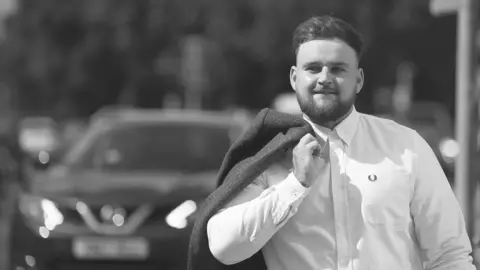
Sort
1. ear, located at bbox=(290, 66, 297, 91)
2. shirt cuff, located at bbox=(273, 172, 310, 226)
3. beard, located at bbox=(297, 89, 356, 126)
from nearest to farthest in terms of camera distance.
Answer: shirt cuff, located at bbox=(273, 172, 310, 226)
beard, located at bbox=(297, 89, 356, 126)
ear, located at bbox=(290, 66, 297, 91)

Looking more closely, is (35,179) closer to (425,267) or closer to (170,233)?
(170,233)

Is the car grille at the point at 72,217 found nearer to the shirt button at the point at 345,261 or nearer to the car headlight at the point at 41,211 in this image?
the car headlight at the point at 41,211

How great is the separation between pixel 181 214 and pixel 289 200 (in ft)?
14.4

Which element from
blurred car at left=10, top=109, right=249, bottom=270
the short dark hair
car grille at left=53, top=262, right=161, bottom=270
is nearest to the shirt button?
the short dark hair

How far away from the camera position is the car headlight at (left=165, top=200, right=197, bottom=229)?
7129 mm

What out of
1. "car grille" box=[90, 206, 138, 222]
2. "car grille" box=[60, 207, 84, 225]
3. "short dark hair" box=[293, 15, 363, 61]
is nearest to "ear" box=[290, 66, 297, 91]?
"short dark hair" box=[293, 15, 363, 61]

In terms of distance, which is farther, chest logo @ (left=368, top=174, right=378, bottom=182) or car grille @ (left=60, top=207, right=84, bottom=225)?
car grille @ (left=60, top=207, right=84, bottom=225)

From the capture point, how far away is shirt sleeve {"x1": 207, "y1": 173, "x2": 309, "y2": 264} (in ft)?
9.34

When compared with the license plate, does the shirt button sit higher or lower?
lower

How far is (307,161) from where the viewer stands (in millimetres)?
2840

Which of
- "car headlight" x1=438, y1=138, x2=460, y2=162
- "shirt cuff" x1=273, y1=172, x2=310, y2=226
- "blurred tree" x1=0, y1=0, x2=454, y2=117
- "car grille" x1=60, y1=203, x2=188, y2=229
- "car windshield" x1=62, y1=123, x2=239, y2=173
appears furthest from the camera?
"blurred tree" x1=0, y1=0, x2=454, y2=117

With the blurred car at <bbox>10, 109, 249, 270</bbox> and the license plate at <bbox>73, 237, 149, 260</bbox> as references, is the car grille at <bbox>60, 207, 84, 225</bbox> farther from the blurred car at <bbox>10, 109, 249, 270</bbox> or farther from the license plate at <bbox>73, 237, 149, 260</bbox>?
the license plate at <bbox>73, 237, 149, 260</bbox>

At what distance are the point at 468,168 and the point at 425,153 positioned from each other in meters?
3.48

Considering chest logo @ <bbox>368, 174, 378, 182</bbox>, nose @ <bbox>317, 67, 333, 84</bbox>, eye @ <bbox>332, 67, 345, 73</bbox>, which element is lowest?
chest logo @ <bbox>368, 174, 378, 182</bbox>
